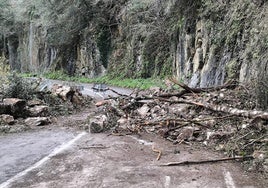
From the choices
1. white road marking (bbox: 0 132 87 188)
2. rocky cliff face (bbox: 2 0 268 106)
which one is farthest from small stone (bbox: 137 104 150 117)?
rocky cliff face (bbox: 2 0 268 106)

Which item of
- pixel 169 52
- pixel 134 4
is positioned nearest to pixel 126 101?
pixel 169 52

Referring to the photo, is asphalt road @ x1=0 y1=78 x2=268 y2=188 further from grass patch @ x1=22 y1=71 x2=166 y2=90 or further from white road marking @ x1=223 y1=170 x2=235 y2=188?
grass patch @ x1=22 y1=71 x2=166 y2=90

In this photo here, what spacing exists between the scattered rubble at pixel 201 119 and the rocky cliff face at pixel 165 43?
821mm

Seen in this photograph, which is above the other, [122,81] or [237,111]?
[237,111]

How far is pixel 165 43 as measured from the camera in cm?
2770

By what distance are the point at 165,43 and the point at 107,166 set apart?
20971mm

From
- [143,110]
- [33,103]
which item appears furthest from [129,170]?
[33,103]

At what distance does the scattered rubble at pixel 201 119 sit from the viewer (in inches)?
336

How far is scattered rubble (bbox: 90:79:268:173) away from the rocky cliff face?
2.69 ft

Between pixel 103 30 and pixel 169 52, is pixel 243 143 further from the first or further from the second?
pixel 103 30

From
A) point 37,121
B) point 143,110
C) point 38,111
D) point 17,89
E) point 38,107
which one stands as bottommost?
point 37,121

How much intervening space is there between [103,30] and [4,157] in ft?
93.1

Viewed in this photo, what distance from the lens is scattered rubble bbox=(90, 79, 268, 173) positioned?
853 centimetres

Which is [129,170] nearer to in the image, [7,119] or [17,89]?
[7,119]
